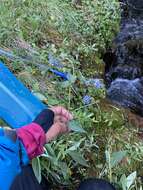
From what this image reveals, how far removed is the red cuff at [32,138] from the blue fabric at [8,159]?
0.03 m

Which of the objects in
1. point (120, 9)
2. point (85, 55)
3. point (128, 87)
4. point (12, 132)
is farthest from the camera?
point (120, 9)

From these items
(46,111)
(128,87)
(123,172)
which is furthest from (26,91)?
(128,87)

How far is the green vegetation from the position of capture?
2.58m

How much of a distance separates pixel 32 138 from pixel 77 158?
69 cm

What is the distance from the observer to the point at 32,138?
1.91 m

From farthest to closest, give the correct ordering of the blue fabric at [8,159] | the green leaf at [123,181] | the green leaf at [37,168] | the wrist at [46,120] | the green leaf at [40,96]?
1. the green leaf at [40,96]
2. the green leaf at [123,181]
3. the green leaf at [37,168]
4. the wrist at [46,120]
5. the blue fabric at [8,159]

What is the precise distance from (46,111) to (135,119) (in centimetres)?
139

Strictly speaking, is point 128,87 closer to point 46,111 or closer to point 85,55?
point 85,55

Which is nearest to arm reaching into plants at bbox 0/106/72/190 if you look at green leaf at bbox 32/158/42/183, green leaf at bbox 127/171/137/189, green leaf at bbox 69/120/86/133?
green leaf at bbox 32/158/42/183

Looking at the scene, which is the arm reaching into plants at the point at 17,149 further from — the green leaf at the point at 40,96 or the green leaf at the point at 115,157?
the green leaf at the point at 40,96

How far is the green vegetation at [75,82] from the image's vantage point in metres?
2.58

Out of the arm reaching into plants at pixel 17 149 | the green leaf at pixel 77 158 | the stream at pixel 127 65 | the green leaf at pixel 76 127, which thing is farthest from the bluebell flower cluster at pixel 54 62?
the arm reaching into plants at pixel 17 149

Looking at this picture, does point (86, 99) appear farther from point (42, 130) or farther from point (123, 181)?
point (42, 130)

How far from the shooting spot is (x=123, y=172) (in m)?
2.68
